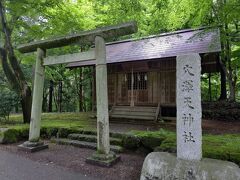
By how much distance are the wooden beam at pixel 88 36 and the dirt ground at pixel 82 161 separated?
3.41 metres

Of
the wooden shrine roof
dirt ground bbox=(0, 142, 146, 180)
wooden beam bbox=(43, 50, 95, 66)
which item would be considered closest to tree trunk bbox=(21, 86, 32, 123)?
dirt ground bbox=(0, 142, 146, 180)

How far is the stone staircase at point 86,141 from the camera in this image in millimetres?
7281

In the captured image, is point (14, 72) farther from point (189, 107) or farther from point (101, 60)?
point (189, 107)

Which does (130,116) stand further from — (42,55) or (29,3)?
(29,3)

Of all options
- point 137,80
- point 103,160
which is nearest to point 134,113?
point 137,80

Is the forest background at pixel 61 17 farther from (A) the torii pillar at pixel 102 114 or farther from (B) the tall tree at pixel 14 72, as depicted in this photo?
(A) the torii pillar at pixel 102 114

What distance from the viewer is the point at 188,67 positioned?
4.71m

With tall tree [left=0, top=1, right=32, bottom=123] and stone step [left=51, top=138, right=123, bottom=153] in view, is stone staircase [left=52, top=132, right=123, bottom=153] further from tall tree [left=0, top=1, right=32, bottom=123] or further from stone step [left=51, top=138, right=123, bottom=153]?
tall tree [left=0, top=1, right=32, bottom=123]

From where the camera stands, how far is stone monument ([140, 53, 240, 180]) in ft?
14.0

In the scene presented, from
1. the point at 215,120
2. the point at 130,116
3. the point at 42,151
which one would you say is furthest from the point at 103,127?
the point at 215,120

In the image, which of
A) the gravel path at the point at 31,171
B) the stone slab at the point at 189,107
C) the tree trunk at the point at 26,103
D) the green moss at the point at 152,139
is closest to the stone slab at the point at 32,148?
the gravel path at the point at 31,171

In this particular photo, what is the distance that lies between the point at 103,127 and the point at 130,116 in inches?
238

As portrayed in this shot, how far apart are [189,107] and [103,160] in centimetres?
269

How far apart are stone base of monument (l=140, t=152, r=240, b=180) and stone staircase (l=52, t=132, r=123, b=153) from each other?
250 cm
